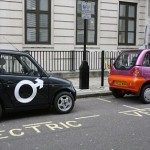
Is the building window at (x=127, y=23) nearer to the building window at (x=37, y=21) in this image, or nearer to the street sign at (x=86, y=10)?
the building window at (x=37, y=21)

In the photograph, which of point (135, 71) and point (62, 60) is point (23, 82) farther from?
point (62, 60)

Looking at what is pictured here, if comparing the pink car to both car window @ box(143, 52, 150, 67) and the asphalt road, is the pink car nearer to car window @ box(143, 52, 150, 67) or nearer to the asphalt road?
car window @ box(143, 52, 150, 67)

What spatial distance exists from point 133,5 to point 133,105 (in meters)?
10.8

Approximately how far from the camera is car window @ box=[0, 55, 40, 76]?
7680mm

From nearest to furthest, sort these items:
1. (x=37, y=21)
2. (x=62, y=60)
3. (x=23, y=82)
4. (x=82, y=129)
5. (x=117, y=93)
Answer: (x=82, y=129), (x=23, y=82), (x=117, y=93), (x=62, y=60), (x=37, y=21)

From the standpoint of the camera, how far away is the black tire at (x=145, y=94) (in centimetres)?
983

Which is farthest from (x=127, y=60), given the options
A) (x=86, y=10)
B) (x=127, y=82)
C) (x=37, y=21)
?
(x=37, y=21)

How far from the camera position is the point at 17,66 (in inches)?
307

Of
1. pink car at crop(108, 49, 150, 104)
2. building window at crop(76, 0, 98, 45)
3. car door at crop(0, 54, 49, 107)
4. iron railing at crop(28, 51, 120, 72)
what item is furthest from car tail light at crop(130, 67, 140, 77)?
building window at crop(76, 0, 98, 45)

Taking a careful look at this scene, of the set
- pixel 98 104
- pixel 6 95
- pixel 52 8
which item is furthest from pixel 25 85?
pixel 52 8

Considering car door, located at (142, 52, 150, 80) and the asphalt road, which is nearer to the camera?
the asphalt road

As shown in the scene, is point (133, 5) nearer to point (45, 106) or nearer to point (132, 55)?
point (132, 55)

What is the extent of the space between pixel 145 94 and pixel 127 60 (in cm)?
113

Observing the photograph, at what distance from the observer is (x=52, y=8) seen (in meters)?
16.5
